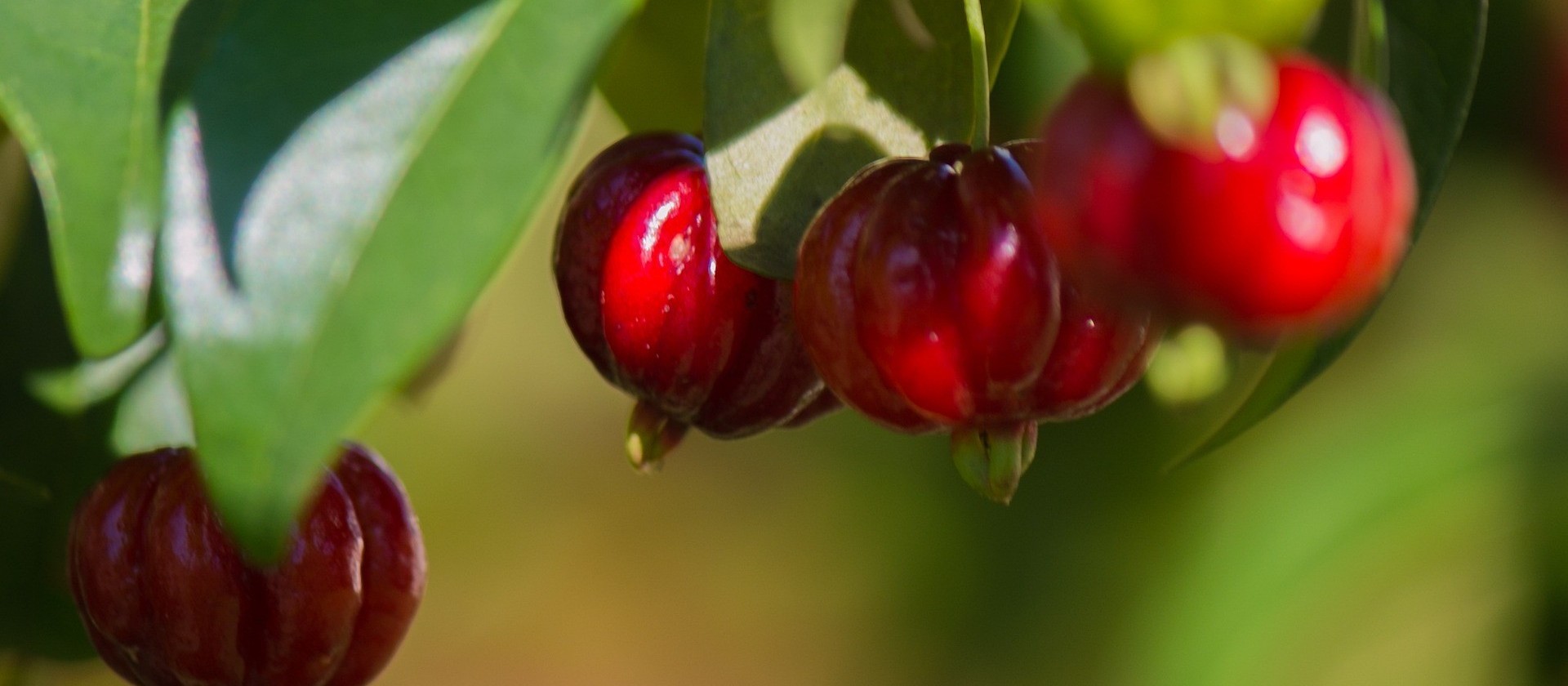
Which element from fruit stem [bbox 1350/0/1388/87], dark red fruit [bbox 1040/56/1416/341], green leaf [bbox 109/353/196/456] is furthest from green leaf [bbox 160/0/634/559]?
green leaf [bbox 109/353/196/456]

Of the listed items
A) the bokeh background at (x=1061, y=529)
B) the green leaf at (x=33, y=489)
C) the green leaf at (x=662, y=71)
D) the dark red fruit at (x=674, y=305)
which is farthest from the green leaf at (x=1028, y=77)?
the bokeh background at (x=1061, y=529)

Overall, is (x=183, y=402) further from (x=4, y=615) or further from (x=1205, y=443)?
(x=1205, y=443)

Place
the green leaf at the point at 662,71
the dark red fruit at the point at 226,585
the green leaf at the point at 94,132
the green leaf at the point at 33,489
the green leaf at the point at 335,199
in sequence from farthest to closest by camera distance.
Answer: the green leaf at the point at 33,489 < the green leaf at the point at 662,71 < the dark red fruit at the point at 226,585 < the green leaf at the point at 94,132 < the green leaf at the point at 335,199

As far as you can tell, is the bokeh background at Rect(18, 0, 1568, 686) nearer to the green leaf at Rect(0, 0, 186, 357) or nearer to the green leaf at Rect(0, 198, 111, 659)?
the green leaf at Rect(0, 198, 111, 659)

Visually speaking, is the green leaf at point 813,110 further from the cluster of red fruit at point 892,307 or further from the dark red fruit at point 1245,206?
the dark red fruit at point 1245,206

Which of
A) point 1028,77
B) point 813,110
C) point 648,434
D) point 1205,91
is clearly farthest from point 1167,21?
point 1028,77

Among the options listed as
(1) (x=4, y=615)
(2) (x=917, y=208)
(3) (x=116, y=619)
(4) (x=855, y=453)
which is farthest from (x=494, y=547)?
(2) (x=917, y=208)
